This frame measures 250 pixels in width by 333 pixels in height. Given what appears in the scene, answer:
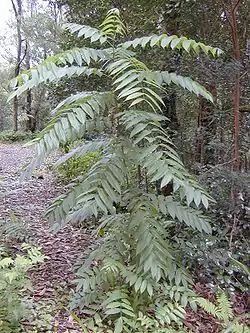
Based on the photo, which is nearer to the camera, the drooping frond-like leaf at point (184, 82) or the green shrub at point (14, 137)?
the drooping frond-like leaf at point (184, 82)

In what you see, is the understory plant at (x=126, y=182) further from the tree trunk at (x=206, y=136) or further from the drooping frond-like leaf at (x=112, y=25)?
the tree trunk at (x=206, y=136)

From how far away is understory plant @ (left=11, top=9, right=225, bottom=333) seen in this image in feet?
6.31

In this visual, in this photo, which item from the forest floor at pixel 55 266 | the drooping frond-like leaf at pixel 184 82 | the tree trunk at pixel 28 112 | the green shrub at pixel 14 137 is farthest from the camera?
the tree trunk at pixel 28 112

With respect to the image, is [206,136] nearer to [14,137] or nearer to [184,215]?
[184,215]

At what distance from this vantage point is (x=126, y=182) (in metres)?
2.38

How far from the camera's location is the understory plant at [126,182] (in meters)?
1.92

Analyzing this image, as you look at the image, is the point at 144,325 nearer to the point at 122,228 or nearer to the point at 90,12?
the point at 122,228

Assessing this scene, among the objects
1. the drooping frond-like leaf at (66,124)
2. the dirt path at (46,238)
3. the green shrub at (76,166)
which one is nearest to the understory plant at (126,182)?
the drooping frond-like leaf at (66,124)

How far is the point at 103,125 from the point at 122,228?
68 cm

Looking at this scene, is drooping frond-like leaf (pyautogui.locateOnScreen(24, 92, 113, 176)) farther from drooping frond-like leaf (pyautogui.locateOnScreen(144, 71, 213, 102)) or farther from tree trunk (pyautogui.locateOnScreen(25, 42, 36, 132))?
tree trunk (pyautogui.locateOnScreen(25, 42, 36, 132))

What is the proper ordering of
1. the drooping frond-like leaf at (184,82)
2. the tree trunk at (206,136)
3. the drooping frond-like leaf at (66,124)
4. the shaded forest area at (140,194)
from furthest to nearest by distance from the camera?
the tree trunk at (206,136) → the drooping frond-like leaf at (184,82) → the shaded forest area at (140,194) → the drooping frond-like leaf at (66,124)

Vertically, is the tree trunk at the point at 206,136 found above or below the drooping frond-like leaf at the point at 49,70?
below

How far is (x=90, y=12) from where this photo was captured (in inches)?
198

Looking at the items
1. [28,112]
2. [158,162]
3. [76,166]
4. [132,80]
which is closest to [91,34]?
[132,80]
